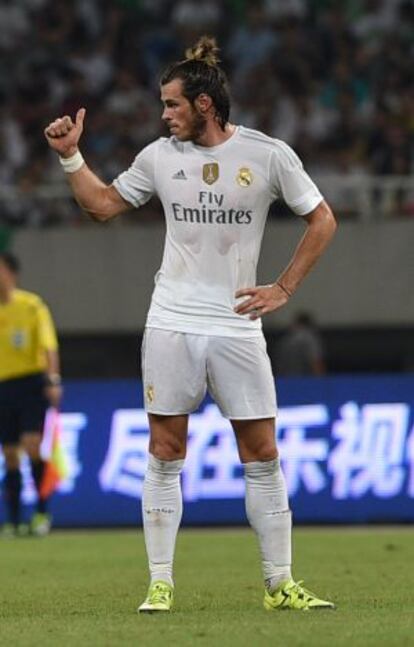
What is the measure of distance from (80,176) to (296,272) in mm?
1053

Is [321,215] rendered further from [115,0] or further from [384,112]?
[115,0]

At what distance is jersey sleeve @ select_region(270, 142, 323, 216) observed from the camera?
8484mm

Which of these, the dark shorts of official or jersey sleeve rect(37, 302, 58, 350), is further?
the dark shorts of official

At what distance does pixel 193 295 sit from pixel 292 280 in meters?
0.44

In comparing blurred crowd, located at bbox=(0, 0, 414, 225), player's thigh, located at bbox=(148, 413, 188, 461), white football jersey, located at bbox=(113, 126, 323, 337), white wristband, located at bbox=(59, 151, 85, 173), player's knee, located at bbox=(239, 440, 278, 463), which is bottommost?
player's knee, located at bbox=(239, 440, 278, 463)

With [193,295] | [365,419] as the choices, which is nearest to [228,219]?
[193,295]

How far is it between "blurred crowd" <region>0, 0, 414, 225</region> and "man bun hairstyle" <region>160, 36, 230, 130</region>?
42.6 feet

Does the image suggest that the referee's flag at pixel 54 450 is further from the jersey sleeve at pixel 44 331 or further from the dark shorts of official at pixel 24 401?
the jersey sleeve at pixel 44 331

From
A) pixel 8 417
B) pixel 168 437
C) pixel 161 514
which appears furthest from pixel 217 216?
pixel 8 417

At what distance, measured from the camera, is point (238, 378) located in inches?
335

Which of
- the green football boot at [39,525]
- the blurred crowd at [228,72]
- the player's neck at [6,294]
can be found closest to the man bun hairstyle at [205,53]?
the player's neck at [6,294]

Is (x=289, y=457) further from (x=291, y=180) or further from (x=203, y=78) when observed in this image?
(x=203, y=78)

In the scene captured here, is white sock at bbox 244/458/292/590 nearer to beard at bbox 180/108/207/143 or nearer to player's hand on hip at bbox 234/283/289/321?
player's hand on hip at bbox 234/283/289/321

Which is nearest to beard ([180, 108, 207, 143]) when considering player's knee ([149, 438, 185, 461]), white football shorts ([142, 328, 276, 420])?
white football shorts ([142, 328, 276, 420])
